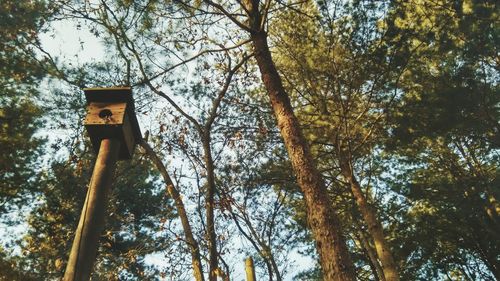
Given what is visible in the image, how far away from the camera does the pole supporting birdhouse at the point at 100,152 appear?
223cm

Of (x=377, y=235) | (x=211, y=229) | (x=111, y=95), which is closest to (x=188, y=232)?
(x=211, y=229)

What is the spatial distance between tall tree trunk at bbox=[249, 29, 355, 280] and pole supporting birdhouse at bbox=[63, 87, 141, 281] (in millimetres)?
1726

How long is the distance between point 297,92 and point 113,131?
21.6 feet

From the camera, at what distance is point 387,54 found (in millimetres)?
7426

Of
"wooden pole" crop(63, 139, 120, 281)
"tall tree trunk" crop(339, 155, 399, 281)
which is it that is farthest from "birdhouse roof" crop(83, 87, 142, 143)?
"tall tree trunk" crop(339, 155, 399, 281)

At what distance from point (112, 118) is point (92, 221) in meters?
0.84

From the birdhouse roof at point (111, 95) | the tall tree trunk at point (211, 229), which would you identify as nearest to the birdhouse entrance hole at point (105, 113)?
the birdhouse roof at point (111, 95)

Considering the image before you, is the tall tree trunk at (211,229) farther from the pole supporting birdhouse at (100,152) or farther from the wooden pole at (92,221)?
the wooden pole at (92,221)

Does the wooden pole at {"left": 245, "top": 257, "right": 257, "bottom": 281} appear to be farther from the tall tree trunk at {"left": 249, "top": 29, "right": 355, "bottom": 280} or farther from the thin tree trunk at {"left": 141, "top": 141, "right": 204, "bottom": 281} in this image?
the thin tree trunk at {"left": 141, "top": 141, "right": 204, "bottom": 281}

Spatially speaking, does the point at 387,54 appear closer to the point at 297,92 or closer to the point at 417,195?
the point at 297,92

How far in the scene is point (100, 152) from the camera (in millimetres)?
2701

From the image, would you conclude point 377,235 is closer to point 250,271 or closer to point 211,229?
point 211,229

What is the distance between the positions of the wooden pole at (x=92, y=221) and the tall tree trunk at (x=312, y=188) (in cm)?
196

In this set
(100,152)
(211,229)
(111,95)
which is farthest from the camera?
(211,229)
